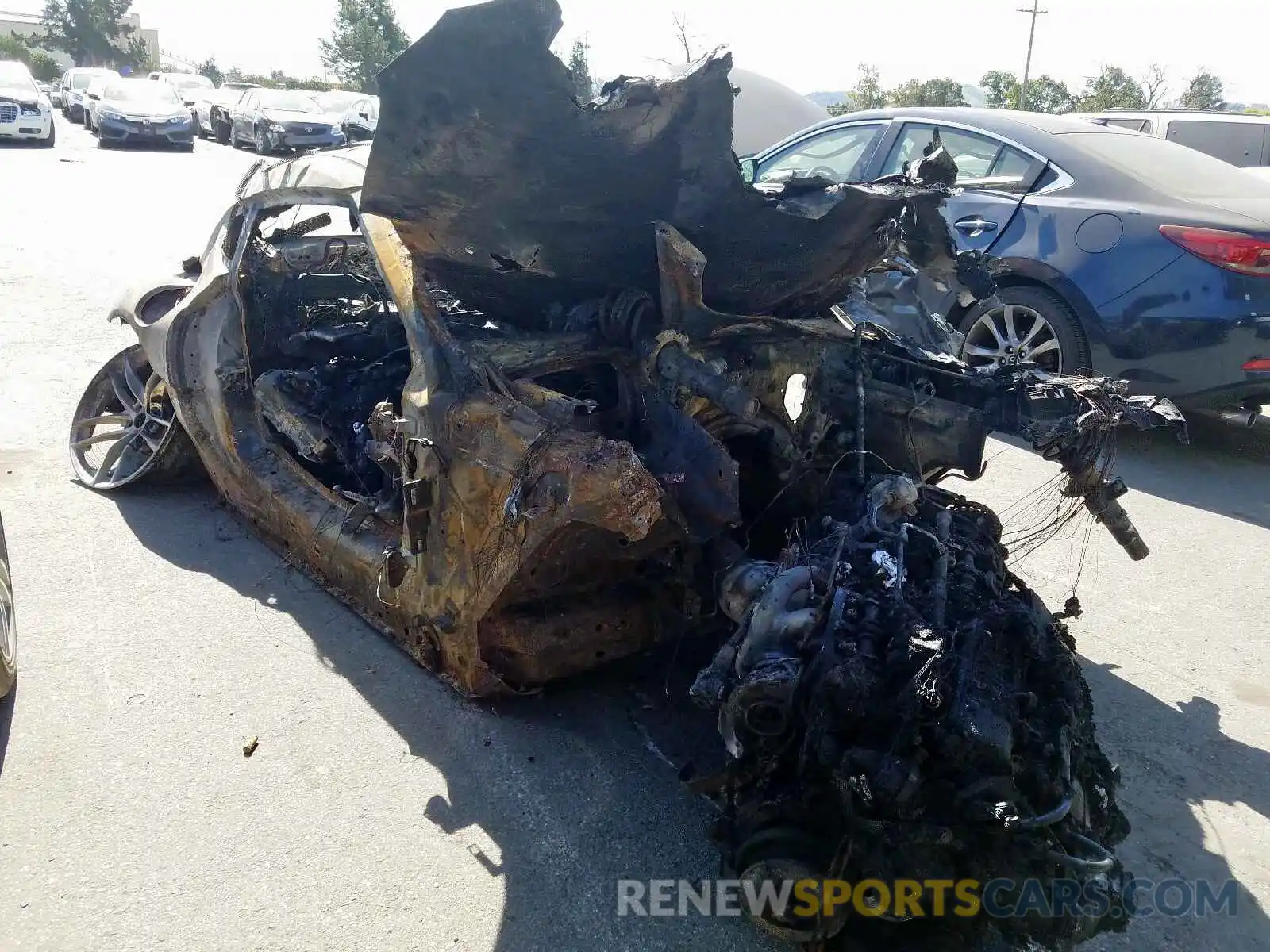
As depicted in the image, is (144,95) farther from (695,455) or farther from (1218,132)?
(695,455)

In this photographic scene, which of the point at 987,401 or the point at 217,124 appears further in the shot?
the point at 217,124

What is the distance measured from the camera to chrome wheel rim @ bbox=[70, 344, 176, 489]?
4.80 metres

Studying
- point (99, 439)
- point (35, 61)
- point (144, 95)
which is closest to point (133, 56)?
point (35, 61)

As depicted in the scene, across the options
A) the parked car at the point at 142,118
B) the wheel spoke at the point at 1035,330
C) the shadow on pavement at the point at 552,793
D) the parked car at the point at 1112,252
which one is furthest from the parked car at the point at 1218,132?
the parked car at the point at 142,118

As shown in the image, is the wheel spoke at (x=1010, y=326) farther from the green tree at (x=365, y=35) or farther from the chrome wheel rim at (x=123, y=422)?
the green tree at (x=365, y=35)

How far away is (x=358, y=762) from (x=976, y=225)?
17.4ft

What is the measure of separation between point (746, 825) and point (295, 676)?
185cm

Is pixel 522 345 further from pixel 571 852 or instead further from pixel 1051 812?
pixel 1051 812

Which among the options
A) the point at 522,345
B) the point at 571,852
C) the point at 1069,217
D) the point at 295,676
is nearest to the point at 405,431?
the point at 522,345

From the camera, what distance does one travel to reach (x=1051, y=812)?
2053 millimetres

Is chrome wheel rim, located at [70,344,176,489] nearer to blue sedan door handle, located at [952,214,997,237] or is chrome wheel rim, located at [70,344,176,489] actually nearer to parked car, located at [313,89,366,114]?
blue sedan door handle, located at [952,214,997,237]

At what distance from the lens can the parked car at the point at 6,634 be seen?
3055mm

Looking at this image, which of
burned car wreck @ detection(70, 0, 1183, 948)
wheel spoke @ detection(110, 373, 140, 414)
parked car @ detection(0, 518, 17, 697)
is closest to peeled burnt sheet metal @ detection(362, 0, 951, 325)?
burned car wreck @ detection(70, 0, 1183, 948)

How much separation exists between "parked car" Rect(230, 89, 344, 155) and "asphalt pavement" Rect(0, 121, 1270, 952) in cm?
1891
